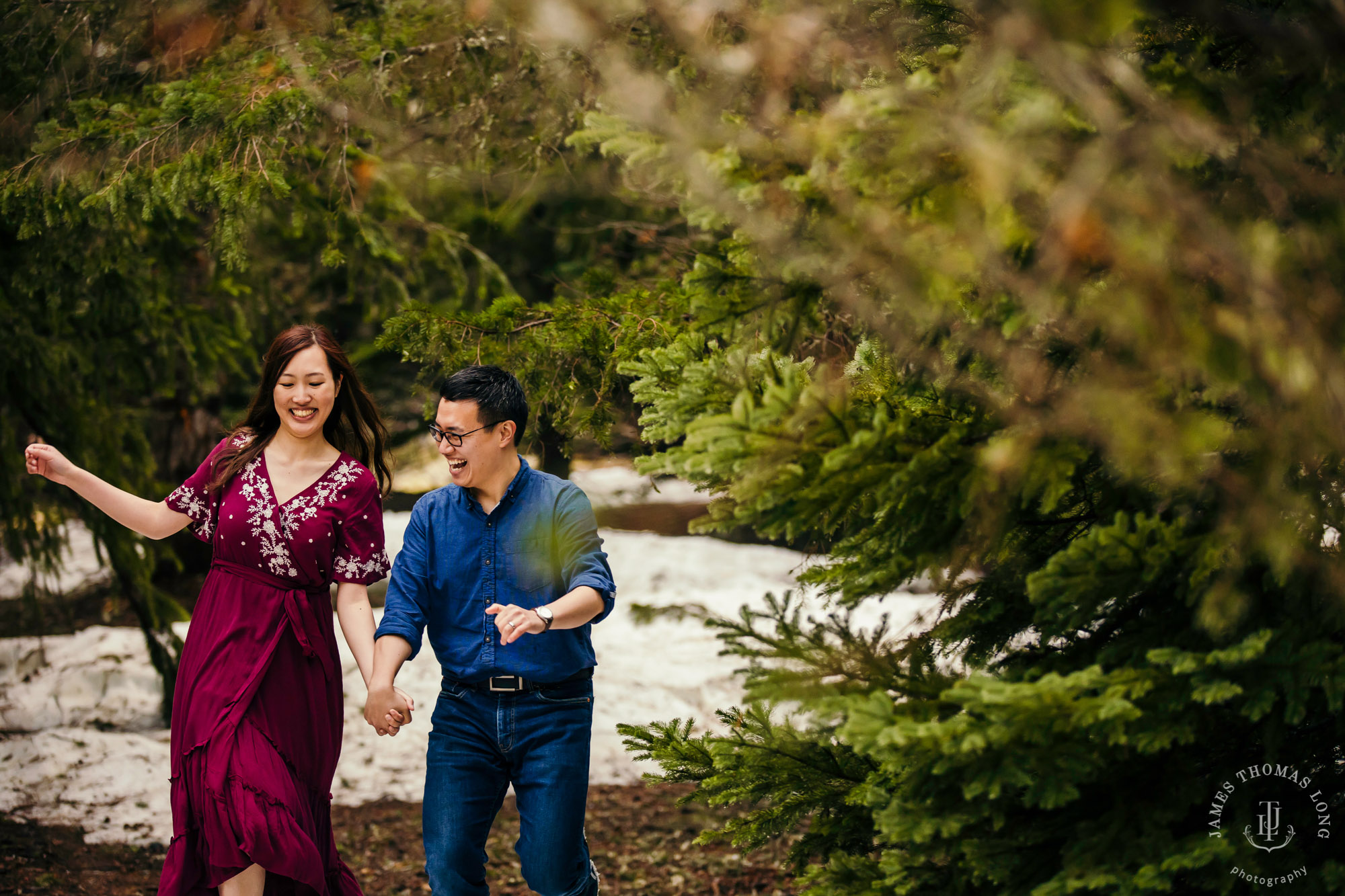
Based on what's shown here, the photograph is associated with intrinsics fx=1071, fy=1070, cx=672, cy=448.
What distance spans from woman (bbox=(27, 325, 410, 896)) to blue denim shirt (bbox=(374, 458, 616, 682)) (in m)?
0.23

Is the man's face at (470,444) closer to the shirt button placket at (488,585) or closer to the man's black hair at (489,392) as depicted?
the man's black hair at (489,392)

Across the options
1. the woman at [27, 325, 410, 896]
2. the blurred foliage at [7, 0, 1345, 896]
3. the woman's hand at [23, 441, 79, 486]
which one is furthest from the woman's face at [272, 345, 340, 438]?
the blurred foliage at [7, 0, 1345, 896]

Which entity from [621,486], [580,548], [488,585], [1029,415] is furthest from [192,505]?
[621,486]

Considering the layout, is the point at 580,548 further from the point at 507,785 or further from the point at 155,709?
the point at 155,709

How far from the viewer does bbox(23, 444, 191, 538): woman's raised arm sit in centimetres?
351

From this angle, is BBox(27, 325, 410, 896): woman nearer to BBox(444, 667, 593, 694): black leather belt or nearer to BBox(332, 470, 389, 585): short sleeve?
BBox(332, 470, 389, 585): short sleeve

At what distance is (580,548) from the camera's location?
350cm

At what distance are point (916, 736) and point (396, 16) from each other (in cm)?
460

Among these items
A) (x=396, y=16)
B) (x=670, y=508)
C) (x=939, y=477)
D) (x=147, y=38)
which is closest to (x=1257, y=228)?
(x=939, y=477)

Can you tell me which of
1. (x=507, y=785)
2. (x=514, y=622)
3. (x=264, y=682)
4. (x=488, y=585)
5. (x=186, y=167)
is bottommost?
(x=507, y=785)

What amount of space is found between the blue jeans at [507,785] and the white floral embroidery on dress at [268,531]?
71 cm

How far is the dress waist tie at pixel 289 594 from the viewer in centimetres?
359

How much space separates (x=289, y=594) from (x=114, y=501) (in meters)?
0.69

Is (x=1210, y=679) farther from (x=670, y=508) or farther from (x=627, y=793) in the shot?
(x=670, y=508)
